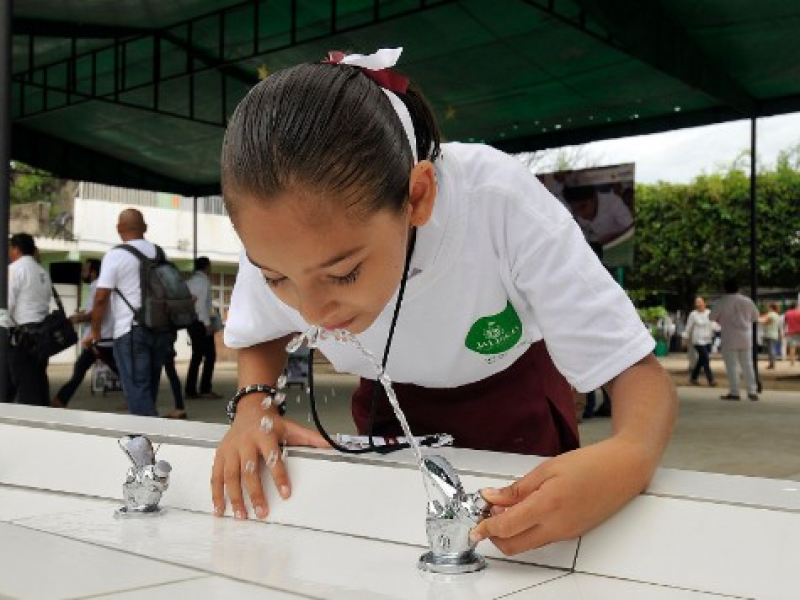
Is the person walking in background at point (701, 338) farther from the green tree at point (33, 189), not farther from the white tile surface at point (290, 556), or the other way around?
the green tree at point (33, 189)

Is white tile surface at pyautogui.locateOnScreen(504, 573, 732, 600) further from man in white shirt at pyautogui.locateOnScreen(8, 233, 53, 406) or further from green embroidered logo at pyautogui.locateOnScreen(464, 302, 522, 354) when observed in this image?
man in white shirt at pyautogui.locateOnScreen(8, 233, 53, 406)

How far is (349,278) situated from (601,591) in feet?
1.26

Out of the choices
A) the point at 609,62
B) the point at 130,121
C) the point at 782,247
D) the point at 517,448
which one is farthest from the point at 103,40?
the point at 782,247

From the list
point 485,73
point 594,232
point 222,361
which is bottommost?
point 222,361

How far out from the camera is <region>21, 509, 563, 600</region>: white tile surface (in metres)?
0.89

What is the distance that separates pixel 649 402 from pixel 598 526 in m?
0.15

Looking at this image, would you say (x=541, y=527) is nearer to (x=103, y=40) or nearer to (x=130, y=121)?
(x=103, y=40)

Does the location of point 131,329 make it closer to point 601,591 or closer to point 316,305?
point 316,305

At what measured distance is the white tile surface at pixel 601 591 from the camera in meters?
0.85

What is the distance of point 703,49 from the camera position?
6.81m

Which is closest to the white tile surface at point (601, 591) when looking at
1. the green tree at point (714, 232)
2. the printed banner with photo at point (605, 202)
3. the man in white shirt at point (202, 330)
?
the man in white shirt at point (202, 330)

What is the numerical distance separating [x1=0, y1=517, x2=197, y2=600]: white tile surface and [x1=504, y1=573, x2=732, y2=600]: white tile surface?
13.8 inches

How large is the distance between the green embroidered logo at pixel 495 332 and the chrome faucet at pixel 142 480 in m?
0.45

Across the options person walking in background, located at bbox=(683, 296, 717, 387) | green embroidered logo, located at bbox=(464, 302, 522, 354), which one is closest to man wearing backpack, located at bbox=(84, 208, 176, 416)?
green embroidered logo, located at bbox=(464, 302, 522, 354)
